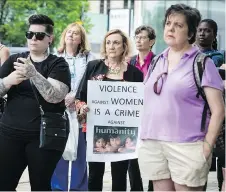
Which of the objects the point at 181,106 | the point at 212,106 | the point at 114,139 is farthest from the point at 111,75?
the point at 212,106

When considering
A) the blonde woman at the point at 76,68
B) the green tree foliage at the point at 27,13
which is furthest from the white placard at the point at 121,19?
the green tree foliage at the point at 27,13

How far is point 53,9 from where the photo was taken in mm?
44781

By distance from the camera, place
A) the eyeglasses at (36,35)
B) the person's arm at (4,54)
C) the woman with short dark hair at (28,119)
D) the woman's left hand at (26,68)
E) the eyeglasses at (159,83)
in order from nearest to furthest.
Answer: the eyeglasses at (159,83)
the woman's left hand at (26,68)
the woman with short dark hair at (28,119)
the eyeglasses at (36,35)
the person's arm at (4,54)

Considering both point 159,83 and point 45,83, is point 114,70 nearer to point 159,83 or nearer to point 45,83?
point 45,83

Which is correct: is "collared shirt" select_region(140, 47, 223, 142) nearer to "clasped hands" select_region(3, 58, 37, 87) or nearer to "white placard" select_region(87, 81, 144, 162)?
"clasped hands" select_region(3, 58, 37, 87)

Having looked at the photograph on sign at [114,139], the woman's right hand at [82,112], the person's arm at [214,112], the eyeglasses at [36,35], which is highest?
the eyeglasses at [36,35]

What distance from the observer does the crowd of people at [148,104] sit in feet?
14.8

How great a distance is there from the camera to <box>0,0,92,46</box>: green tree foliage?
4278cm

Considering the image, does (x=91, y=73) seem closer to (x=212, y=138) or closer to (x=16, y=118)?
(x=16, y=118)

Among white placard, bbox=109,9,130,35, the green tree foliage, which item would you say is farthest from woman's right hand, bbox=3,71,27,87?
the green tree foliage

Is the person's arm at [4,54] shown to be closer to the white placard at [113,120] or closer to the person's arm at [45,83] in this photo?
the white placard at [113,120]

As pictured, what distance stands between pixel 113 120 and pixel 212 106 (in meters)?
1.99

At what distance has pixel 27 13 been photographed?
44.0 metres

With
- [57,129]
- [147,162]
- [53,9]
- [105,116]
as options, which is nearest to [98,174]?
[105,116]
